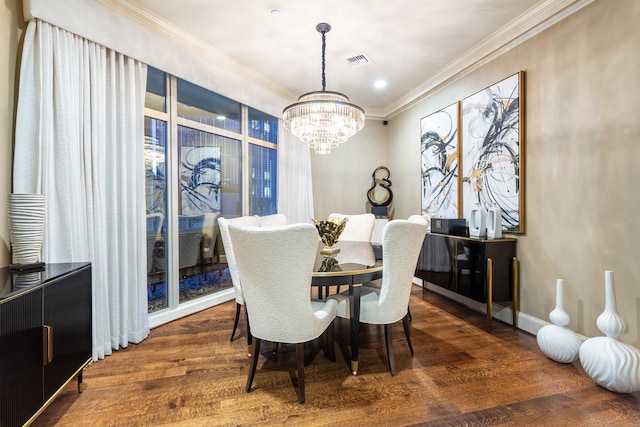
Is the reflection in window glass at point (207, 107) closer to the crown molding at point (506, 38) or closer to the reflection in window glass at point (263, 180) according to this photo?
the reflection in window glass at point (263, 180)

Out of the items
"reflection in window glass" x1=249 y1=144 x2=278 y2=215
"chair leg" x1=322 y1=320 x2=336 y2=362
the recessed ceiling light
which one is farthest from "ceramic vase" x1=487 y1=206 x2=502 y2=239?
"reflection in window glass" x1=249 y1=144 x2=278 y2=215

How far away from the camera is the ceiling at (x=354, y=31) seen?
2506mm

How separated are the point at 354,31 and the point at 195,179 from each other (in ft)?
7.42

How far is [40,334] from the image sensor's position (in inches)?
57.3

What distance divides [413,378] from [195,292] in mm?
2543

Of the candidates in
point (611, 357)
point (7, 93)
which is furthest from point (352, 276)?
point (7, 93)

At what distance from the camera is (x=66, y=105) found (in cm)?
213

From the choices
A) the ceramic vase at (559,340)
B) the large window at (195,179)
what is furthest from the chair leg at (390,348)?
the large window at (195,179)

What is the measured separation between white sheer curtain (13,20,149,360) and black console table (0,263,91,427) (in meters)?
0.47

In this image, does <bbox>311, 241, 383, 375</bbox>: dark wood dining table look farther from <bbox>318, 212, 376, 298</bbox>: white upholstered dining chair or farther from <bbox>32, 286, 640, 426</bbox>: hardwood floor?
<bbox>318, 212, 376, 298</bbox>: white upholstered dining chair

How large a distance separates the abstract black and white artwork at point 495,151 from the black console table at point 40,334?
3415mm

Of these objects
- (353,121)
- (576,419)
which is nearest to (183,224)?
(353,121)

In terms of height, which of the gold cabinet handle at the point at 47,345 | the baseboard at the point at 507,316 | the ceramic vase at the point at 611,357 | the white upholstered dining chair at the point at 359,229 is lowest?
the baseboard at the point at 507,316

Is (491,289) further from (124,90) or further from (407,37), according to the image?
(124,90)
